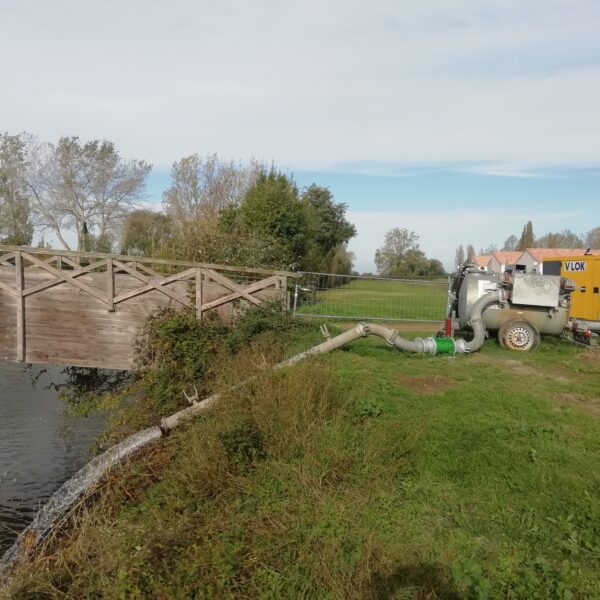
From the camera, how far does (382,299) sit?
14.6 m

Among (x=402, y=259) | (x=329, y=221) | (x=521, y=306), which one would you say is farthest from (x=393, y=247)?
(x=521, y=306)

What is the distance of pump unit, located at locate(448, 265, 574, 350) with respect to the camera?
10.9 m

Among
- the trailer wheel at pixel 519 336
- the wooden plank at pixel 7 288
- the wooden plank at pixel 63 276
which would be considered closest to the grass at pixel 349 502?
the trailer wheel at pixel 519 336

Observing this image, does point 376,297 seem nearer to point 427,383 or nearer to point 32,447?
point 427,383

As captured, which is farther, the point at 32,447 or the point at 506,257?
the point at 506,257

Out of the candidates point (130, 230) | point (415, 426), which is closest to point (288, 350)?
point (415, 426)

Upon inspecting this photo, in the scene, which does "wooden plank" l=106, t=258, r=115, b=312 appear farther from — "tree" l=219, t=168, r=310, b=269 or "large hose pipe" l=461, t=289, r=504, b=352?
"tree" l=219, t=168, r=310, b=269

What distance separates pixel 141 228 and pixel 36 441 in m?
35.9

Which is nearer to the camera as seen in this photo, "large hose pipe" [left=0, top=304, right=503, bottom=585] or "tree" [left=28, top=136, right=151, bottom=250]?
"large hose pipe" [left=0, top=304, right=503, bottom=585]

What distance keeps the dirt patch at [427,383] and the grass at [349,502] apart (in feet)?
0.79

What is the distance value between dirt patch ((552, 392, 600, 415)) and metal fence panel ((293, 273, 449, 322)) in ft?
20.9

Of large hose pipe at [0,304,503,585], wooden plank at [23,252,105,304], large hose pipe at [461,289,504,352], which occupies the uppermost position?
wooden plank at [23,252,105,304]

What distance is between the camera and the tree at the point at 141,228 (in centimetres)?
4200

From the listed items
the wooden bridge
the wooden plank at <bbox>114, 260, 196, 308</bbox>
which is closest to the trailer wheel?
the wooden bridge
